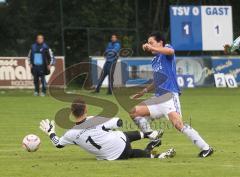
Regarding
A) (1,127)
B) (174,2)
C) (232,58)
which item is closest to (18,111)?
(1,127)

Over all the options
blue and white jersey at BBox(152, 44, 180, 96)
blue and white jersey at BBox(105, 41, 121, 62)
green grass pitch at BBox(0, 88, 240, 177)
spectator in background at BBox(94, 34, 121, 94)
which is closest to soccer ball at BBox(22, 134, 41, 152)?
green grass pitch at BBox(0, 88, 240, 177)

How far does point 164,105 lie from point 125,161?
4.29ft

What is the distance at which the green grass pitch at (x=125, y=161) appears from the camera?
10.8 metres

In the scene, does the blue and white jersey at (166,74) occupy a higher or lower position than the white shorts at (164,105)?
higher

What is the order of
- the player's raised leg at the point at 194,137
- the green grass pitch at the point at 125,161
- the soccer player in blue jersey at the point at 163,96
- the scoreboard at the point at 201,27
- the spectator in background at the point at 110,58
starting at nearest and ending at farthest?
the green grass pitch at the point at 125,161, the player's raised leg at the point at 194,137, the soccer player in blue jersey at the point at 163,96, the spectator in background at the point at 110,58, the scoreboard at the point at 201,27

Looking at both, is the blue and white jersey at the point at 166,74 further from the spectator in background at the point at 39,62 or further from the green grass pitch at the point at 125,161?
the spectator in background at the point at 39,62

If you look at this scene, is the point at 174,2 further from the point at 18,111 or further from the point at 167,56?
the point at 167,56

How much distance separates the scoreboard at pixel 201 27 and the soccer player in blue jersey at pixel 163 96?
21287mm

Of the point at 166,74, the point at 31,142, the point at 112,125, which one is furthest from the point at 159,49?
the point at 31,142

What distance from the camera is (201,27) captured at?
34750 mm

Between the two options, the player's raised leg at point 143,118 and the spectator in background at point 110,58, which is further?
the spectator in background at point 110,58

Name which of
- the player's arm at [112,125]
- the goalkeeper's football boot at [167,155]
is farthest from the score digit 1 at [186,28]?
the player's arm at [112,125]

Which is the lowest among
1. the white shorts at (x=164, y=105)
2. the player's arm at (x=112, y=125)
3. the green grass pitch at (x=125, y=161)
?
the green grass pitch at (x=125, y=161)

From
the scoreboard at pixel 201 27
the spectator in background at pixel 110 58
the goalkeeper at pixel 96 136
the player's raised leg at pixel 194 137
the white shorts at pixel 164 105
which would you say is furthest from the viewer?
the scoreboard at pixel 201 27
